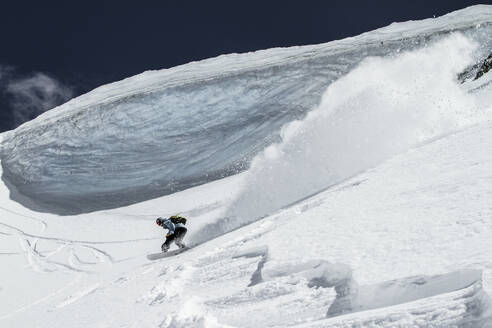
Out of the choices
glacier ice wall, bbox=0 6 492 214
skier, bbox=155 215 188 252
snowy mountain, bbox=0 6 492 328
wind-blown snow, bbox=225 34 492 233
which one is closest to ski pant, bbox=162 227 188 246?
skier, bbox=155 215 188 252

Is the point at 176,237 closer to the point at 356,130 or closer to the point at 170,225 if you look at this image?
the point at 170,225

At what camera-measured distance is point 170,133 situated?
86.5 ft

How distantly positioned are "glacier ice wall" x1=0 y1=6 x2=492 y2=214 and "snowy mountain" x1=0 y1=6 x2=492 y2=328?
0.10 metres

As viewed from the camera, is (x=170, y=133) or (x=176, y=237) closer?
(x=176, y=237)

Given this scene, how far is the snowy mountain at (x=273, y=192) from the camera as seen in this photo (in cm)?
407

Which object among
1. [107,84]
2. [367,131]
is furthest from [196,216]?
[107,84]

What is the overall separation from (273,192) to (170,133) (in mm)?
13440

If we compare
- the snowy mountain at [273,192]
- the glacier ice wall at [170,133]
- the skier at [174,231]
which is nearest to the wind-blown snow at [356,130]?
the snowy mountain at [273,192]

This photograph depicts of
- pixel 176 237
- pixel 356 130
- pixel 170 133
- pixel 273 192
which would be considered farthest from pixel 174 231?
pixel 170 133

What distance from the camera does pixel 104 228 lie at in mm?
18984

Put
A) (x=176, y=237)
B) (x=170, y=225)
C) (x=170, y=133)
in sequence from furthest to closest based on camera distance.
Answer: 1. (x=170, y=133)
2. (x=170, y=225)
3. (x=176, y=237)

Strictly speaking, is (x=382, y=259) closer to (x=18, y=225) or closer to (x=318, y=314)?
(x=318, y=314)

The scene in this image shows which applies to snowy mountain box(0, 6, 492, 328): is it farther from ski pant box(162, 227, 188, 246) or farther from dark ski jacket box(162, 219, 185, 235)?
dark ski jacket box(162, 219, 185, 235)

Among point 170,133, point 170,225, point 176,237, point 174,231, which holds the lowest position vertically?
point 176,237
